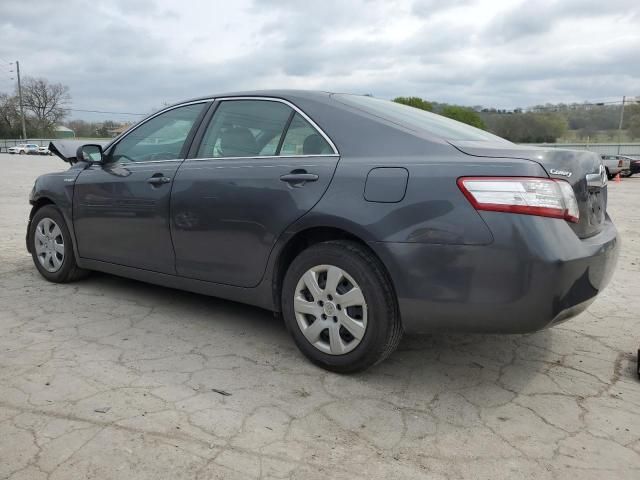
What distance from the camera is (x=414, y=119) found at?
322 cm

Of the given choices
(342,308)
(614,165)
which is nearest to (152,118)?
(342,308)

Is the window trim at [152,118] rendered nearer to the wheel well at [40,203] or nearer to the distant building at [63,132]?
the wheel well at [40,203]

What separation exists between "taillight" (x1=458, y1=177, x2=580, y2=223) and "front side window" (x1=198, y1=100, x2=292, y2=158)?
129cm

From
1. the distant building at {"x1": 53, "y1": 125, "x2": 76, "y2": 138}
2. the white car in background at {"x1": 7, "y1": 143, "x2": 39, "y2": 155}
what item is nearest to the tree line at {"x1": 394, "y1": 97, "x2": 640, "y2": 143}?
the white car in background at {"x1": 7, "y1": 143, "x2": 39, "y2": 155}

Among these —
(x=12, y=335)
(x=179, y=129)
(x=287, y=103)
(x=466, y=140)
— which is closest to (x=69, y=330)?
(x=12, y=335)

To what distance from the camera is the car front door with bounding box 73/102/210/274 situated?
3.75 meters

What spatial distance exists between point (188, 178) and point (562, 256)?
2.29 metres

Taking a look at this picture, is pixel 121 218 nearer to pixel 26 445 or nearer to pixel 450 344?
pixel 26 445

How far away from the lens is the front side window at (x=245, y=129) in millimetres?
3338

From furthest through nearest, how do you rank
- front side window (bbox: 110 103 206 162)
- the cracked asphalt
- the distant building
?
the distant building < front side window (bbox: 110 103 206 162) < the cracked asphalt

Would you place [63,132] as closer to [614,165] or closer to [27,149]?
[27,149]

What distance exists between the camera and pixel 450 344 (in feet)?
11.5

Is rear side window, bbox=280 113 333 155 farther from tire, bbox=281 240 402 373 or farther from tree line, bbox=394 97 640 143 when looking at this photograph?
tree line, bbox=394 97 640 143

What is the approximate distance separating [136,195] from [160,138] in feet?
1.54
